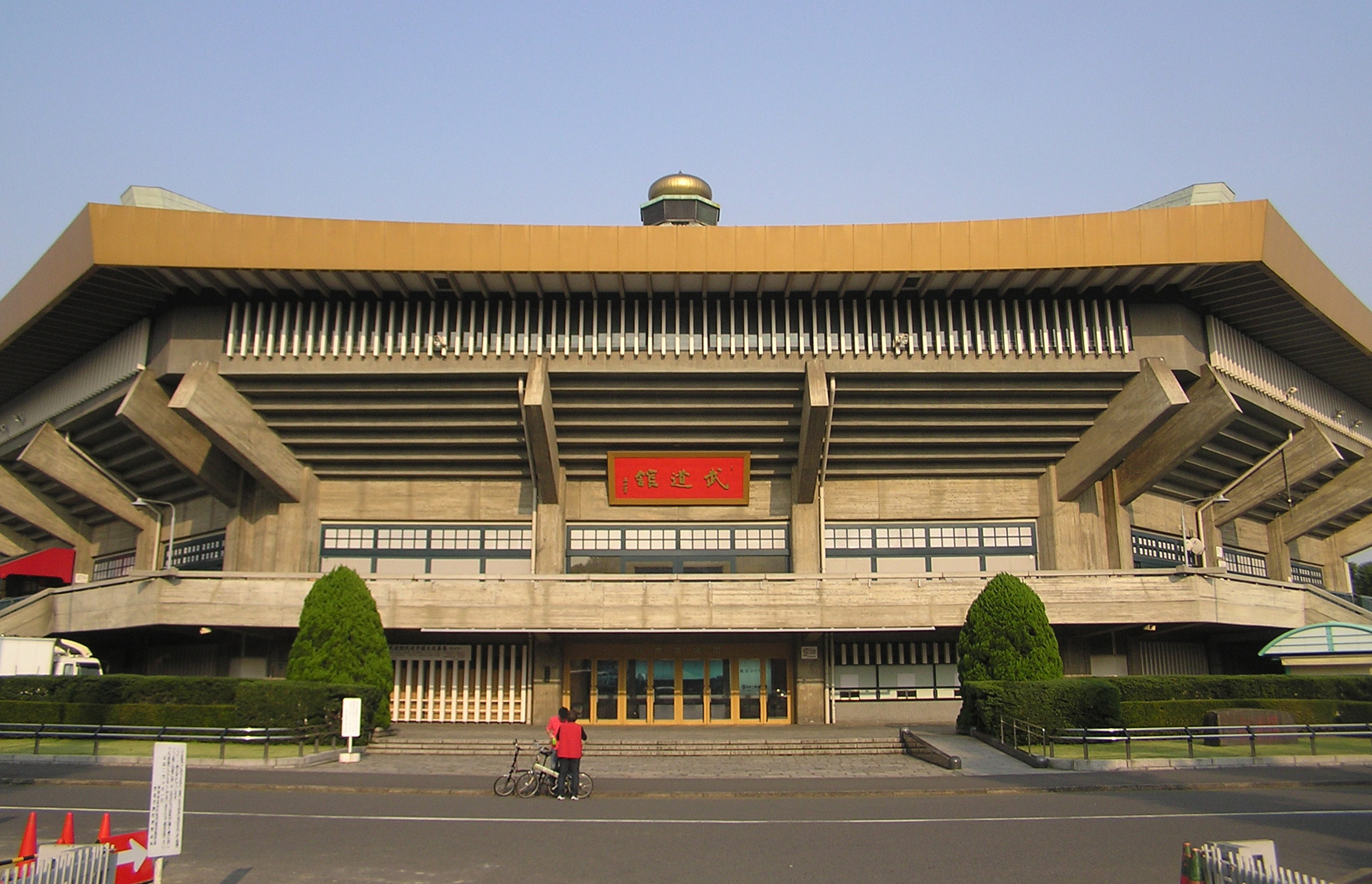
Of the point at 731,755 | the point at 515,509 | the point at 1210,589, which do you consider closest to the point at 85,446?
the point at 515,509

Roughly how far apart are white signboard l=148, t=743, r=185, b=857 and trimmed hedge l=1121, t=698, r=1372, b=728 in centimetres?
2020

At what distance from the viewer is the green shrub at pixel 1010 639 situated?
25344 mm

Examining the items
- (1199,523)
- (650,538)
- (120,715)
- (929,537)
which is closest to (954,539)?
(929,537)

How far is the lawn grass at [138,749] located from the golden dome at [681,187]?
24.5 metres

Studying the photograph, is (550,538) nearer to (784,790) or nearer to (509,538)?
(509,538)

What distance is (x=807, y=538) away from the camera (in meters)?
34.3

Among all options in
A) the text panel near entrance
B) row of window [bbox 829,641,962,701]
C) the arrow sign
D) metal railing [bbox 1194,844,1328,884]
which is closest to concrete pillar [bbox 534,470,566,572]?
the text panel near entrance

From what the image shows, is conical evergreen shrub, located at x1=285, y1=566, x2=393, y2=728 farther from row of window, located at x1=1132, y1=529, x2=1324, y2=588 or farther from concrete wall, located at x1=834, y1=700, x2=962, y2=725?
row of window, located at x1=1132, y1=529, x2=1324, y2=588

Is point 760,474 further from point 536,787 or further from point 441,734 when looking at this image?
point 536,787

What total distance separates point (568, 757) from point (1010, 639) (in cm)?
1227

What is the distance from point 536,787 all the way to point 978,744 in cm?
1107

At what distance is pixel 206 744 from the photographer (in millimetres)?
23672

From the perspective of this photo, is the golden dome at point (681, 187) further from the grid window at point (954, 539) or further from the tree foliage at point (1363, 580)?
the tree foliage at point (1363, 580)

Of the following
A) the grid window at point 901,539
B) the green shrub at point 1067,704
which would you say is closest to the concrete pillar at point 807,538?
the grid window at point 901,539
